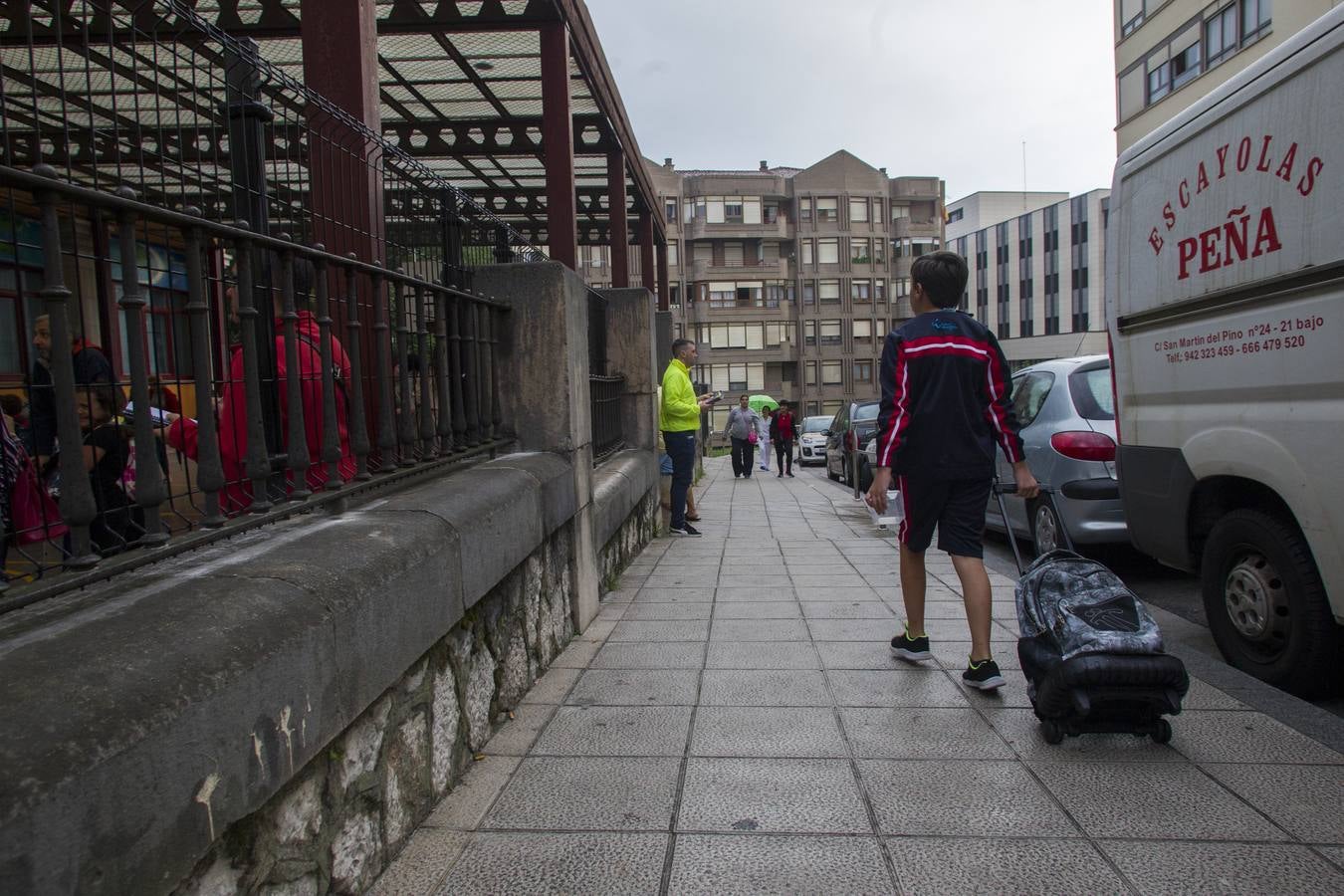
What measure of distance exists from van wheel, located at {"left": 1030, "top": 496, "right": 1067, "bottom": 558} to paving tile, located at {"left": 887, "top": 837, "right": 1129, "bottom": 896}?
15.0ft

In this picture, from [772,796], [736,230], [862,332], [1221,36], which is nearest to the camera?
[772,796]

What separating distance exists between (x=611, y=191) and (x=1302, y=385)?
836cm

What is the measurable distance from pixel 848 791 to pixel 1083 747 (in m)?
0.96

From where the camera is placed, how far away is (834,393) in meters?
62.5

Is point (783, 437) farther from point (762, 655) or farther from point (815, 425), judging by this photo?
point (762, 655)

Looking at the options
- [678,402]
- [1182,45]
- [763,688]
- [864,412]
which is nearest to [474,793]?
[763,688]

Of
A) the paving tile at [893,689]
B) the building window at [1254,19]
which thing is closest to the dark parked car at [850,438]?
the paving tile at [893,689]

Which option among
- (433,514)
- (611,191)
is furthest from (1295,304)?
(611,191)

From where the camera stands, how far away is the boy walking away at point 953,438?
4008 mm

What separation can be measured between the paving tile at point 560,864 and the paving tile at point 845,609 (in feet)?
9.58

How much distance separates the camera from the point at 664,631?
5.21 meters

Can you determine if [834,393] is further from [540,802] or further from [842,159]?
[540,802]

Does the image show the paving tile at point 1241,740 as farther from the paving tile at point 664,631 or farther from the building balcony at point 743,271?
the building balcony at point 743,271

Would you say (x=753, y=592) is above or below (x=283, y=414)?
below
